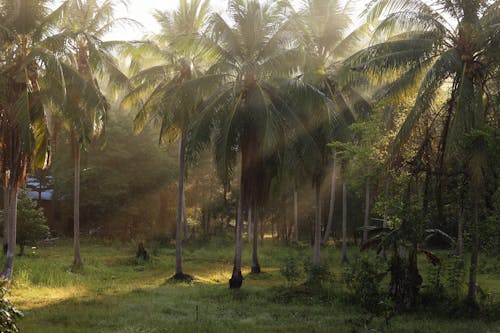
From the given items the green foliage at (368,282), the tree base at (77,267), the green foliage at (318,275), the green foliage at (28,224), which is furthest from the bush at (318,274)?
the green foliage at (28,224)

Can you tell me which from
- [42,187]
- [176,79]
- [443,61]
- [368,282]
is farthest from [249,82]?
[42,187]

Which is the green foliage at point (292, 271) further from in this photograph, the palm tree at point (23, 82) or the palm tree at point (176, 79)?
the palm tree at point (23, 82)

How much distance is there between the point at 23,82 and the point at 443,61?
12.0m

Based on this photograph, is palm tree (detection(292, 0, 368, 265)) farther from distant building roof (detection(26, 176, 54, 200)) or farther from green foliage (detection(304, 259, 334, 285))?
distant building roof (detection(26, 176, 54, 200))

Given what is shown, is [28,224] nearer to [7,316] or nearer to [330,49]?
[330,49]

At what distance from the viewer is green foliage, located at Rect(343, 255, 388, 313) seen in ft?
42.8

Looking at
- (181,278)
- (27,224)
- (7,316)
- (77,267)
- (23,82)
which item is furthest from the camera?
(27,224)

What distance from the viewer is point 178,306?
13492 millimetres

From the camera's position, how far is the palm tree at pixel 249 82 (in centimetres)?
1631

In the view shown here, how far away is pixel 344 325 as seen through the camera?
11.6 meters

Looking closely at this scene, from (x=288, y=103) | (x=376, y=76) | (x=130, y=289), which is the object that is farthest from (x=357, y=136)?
(x=130, y=289)

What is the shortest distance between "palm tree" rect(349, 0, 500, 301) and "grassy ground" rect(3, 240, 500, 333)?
11.2 ft

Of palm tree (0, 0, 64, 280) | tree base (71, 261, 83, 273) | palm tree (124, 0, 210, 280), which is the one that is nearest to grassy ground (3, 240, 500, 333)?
tree base (71, 261, 83, 273)

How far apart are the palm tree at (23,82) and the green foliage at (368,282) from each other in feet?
31.8
